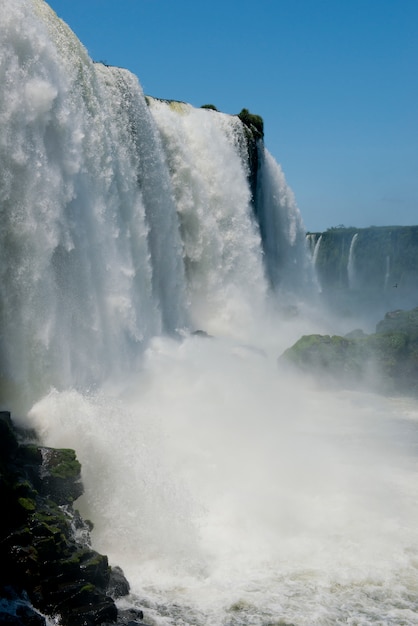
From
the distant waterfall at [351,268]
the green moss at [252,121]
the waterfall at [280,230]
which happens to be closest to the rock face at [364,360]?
the waterfall at [280,230]

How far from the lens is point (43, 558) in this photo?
7.43 metres

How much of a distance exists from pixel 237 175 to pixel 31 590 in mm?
20704

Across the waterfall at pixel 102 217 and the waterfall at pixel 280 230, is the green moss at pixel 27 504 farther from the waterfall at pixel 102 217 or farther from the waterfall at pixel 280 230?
the waterfall at pixel 280 230

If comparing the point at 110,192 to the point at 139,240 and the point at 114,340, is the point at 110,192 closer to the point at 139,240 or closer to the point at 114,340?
the point at 139,240

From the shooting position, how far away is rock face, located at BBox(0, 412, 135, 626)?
279 inches

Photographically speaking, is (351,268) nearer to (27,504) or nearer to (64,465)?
(64,465)

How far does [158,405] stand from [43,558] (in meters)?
7.48

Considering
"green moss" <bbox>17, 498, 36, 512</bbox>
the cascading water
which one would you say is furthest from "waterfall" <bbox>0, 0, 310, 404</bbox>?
"green moss" <bbox>17, 498, 36, 512</bbox>

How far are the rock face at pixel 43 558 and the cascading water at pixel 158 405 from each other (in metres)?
0.67

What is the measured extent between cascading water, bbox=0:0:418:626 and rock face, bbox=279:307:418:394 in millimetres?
726

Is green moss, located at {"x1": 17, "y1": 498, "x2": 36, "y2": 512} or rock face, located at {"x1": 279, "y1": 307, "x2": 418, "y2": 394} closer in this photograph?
green moss, located at {"x1": 17, "y1": 498, "x2": 36, "y2": 512}

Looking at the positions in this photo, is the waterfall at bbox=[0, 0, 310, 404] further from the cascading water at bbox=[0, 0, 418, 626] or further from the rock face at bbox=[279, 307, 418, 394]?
the rock face at bbox=[279, 307, 418, 394]

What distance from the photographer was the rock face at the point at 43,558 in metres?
7.09

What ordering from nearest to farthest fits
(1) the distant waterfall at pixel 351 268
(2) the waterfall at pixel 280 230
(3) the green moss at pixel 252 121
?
1. (3) the green moss at pixel 252 121
2. (2) the waterfall at pixel 280 230
3. (1) the distant waterfall at pixel 351 268
